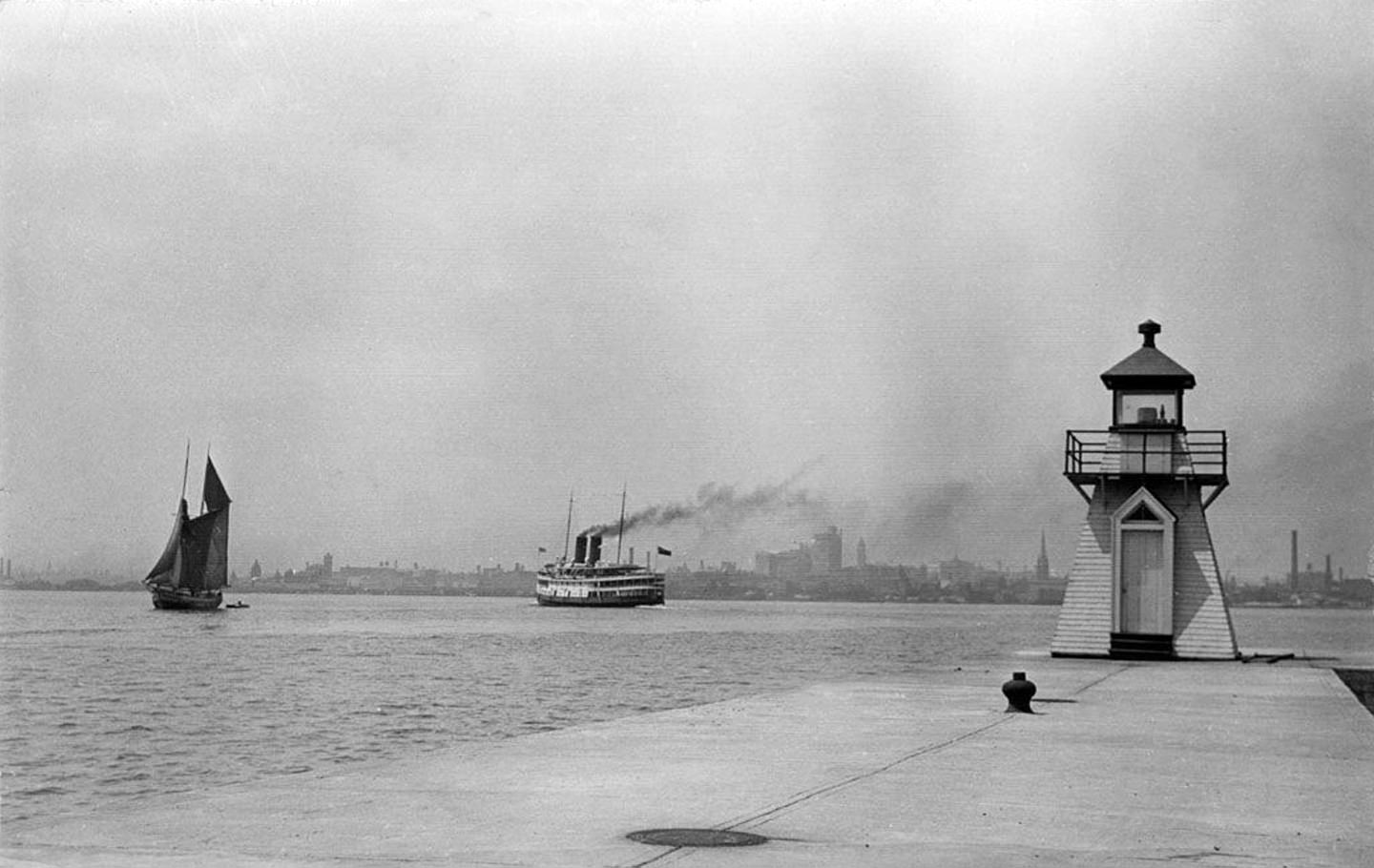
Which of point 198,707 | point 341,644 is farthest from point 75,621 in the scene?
point 198,707

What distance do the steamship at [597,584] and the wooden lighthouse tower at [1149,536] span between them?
396 feet

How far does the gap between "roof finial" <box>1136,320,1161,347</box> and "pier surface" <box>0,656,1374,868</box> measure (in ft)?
52.0

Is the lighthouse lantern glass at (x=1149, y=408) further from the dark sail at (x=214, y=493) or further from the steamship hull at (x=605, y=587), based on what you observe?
the steamship hull at (x=605, y=587)

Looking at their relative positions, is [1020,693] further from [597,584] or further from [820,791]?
[597,584]

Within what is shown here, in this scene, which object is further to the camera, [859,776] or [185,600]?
[185,600]

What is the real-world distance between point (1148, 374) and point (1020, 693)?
50.4 ft

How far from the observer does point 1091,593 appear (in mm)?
33719

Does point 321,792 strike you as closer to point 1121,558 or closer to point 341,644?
point 1121,558

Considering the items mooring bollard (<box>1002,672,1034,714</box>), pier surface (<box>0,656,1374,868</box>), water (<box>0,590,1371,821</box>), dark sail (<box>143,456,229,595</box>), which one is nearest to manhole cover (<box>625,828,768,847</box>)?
pier surface (<box>0,656,1374,868</box>)

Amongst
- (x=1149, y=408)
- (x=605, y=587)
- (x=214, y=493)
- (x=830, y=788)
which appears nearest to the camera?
(x=830, y=788)

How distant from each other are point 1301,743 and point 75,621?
115026 millimetres

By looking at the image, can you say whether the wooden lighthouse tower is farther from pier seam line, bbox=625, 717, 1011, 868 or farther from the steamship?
the steamship

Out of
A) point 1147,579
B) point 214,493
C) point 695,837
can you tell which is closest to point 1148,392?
point 1147,579

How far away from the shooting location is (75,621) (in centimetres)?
11825
